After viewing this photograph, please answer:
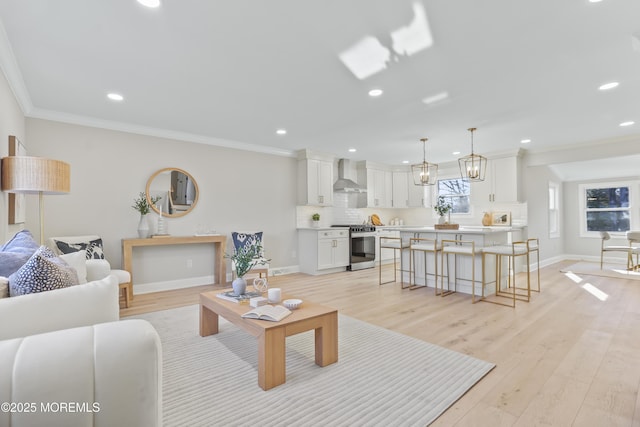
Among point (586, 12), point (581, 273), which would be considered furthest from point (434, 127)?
point (581, 273)

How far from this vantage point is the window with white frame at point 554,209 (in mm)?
7711

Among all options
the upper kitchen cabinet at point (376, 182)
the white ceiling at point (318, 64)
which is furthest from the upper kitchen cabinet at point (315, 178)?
the white ceiling at point (318, 64)

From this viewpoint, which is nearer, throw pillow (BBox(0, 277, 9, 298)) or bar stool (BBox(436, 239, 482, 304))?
throw pillow (BBox(0, 277, 9, 298))

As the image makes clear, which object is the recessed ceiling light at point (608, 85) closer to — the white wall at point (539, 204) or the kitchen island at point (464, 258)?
the kitchen island at point (464, 258)

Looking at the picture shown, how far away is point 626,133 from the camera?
505cm

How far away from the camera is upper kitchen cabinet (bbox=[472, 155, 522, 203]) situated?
6.17 metres

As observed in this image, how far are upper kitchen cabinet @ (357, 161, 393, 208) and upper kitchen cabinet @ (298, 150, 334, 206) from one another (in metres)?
1.10

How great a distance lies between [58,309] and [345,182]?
5.97 meters

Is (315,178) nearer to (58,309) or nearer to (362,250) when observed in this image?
(362,250)

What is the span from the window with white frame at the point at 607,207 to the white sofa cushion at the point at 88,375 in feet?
33.1

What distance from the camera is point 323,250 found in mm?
6184

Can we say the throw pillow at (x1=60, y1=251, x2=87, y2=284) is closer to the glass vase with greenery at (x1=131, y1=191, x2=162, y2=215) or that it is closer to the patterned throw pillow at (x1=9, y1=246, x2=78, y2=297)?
the patterned throw pillow at (x1=9, y1=246, x2=78, y2=297)

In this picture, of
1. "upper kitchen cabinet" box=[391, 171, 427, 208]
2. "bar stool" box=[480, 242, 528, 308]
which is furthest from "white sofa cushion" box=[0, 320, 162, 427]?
"upper kitchen cabinet" box=[391, 171, 427, 208]

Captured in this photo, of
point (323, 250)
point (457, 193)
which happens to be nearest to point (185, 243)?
point (323, 250)
